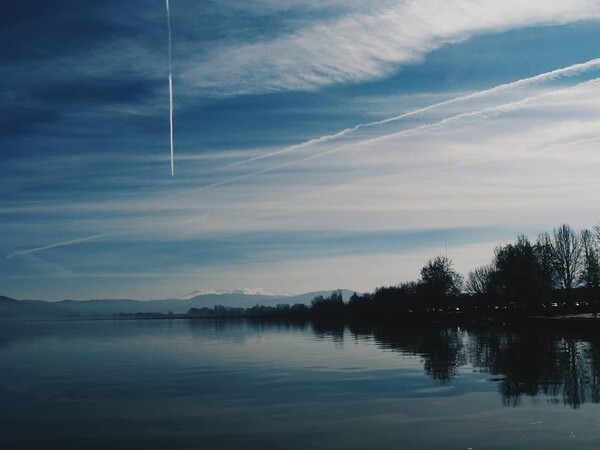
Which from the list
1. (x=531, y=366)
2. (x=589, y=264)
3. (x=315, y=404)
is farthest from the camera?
(x=589, y=264)

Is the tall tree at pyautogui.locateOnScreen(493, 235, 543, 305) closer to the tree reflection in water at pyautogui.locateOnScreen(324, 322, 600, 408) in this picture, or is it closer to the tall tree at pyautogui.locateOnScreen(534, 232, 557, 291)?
the tall tree at pyautogui.locateOnScreen(534, 232, 557, 291)

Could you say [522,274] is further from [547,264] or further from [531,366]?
[531,366]

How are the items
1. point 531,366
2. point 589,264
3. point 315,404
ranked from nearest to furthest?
1. point 315,404
2. point 531,366
3. point 589,264

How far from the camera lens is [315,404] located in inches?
1276

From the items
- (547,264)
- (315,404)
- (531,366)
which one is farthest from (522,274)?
(315,404)

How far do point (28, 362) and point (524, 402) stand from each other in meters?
53.4

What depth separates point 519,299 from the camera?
13250cm

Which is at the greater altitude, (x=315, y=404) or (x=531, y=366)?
(x=315, y=404)

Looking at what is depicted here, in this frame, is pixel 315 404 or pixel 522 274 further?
pixel 522 274

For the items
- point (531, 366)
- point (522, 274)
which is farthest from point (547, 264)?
point (531, 366)

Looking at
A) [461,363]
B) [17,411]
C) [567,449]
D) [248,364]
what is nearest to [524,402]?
[567,449]

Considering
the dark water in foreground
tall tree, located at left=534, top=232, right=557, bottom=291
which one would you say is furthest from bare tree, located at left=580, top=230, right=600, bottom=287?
the dark water in foreground

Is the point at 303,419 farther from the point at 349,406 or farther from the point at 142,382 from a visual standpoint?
the point at 142,382

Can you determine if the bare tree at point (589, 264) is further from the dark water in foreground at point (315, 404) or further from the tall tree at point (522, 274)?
the dark water in foreground at point (315, 404)
